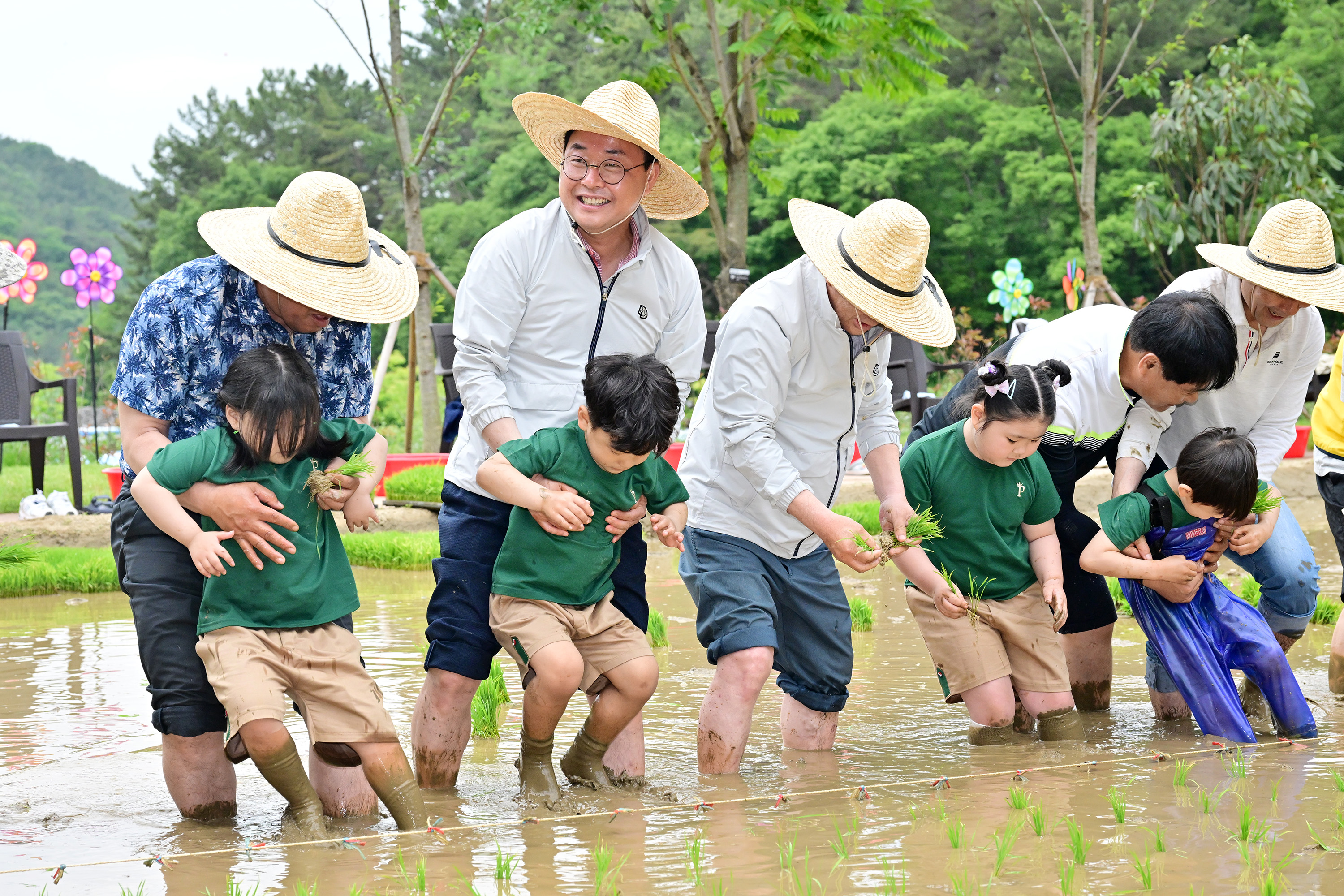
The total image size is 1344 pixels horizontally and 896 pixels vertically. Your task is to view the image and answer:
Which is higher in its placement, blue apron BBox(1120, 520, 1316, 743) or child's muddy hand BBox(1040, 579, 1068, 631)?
child's muddy hand BBox(1040, 579, 1068, 631)

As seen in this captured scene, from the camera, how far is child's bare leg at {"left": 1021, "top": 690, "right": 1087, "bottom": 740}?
4227 millimetres

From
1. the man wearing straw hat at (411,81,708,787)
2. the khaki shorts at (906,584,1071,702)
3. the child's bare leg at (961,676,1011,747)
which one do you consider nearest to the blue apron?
the khaki shorts at (906,584,1071,702)

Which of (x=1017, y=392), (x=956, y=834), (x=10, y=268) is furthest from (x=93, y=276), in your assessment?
(x=956, y=834)

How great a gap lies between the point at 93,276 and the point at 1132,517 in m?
13.4

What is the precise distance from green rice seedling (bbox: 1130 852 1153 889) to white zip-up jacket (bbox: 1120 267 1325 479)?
1.80 meters

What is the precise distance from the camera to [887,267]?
3.83 m

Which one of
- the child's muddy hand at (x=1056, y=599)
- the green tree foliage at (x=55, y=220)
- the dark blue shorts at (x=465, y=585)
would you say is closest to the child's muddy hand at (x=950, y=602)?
the child's muddy hand at (x=1056, y=599)

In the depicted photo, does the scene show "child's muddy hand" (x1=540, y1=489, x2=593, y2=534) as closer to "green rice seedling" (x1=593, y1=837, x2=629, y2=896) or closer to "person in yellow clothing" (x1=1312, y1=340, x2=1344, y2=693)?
"green rice seedling" (x1=593, y1=837, x2=629, y2=896)

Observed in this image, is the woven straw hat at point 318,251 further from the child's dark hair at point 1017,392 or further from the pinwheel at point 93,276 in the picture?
the pinwheel at point 93,276

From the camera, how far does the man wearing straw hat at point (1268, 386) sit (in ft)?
14.1

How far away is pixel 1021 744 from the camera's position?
4242mm

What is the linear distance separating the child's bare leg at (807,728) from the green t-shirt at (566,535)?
37.6 inches

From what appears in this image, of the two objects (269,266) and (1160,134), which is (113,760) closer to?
(269,266)

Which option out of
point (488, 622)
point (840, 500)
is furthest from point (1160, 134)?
point (488, 622)
